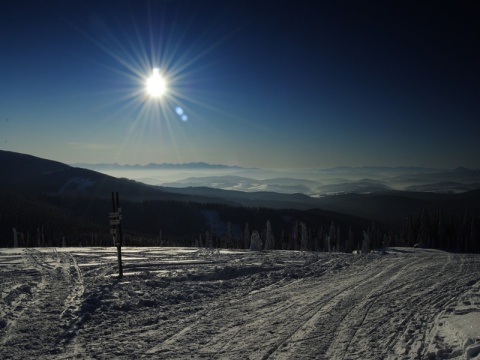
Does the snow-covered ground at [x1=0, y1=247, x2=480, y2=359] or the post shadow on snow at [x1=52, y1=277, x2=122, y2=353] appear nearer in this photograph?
the snow-covered ground at [x1=0, y1=247, x2=480, y2=359]

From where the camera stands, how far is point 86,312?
31.2 feet

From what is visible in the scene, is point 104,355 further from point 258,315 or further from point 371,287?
point 371,287

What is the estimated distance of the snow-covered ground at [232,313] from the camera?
7.16 metres

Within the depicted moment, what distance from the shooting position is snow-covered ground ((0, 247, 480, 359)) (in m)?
7.16

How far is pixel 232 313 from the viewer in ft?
32.2

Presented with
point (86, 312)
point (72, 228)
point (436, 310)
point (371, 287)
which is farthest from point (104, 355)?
point (72, 228)

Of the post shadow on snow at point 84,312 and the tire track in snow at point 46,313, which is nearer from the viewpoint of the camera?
the tire track in snow at point 46,313

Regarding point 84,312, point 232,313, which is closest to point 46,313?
point 84,312

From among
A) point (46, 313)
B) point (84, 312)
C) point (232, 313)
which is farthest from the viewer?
point (232, 313)

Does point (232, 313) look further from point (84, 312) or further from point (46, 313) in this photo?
point (46, 313)

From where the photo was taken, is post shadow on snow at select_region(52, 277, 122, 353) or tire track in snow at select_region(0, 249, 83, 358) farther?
post shadow on snow at select_region(52, 277, 122, 353)

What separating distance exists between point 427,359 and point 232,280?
29.6 feet

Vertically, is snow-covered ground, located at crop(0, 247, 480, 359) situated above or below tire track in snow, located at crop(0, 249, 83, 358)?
below

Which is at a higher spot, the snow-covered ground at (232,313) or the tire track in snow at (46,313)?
the tire track in snow at (46,313)
